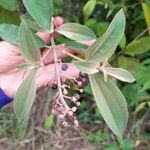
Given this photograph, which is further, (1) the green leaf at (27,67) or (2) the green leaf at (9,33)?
(2) the green leaf at (9,33)

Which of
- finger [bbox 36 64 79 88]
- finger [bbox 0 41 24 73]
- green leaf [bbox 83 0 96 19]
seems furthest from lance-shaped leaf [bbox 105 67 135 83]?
green leaf [bbox 83 0 96 19]

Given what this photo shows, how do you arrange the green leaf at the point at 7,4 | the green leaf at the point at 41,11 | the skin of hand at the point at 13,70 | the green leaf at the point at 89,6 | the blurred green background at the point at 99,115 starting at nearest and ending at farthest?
the green leaf at the point at 41,11 < the skin of hand at the point at 13,70 < the green leaf at the point at 7,4 < the green leaf at the point at 89,6 < the blurred green background at the point at 99,115

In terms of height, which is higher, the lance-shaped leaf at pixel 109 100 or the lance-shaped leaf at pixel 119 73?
the lance-shaped leaf at pixel 119 73

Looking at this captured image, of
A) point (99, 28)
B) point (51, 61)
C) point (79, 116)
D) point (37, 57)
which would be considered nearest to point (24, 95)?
point (37, 57)

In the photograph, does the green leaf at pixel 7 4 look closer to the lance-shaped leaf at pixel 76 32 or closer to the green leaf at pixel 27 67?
the lance-shaped leaf at pixel 76 32

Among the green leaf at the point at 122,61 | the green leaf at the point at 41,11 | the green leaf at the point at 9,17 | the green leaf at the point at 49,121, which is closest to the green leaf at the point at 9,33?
the green leaf at the point at 41,11
